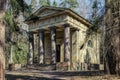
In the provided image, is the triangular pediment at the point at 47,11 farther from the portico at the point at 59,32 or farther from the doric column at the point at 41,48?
the doric column at the point at 41,48

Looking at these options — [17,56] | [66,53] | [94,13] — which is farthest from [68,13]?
[17,56]

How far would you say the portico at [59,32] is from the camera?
25.6 m

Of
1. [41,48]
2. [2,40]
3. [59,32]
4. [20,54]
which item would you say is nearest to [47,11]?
[59,32]

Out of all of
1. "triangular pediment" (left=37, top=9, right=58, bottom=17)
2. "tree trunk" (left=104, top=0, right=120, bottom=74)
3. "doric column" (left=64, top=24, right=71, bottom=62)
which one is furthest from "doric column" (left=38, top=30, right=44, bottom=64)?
"tree trunk" (left=104, top=0, right=120, bottom=74)

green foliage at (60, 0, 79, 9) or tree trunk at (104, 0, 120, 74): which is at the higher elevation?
green foliage at (60, 0, 79, 9)

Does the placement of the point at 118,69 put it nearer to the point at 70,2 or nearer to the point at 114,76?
the point at 114,76

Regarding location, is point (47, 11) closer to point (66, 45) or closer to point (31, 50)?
point (31, 50)

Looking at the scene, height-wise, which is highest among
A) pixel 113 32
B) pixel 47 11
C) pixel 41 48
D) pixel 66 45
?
pixel 47 11

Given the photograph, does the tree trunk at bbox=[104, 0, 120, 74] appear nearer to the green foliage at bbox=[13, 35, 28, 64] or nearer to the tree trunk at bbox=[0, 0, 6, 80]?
the tree trunk at bbox=[0, 0, 6, 80]

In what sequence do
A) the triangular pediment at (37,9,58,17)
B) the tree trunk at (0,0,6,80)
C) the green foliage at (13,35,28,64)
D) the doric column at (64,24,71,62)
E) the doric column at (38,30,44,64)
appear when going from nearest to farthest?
the tree trunk at (0,0,6,80) → the doric column at (64,24,71,62) → the triangular pediment at (37,9,58,17) → the doric column at (38,30,44,64) → the green foliage at (13,35,28,64)

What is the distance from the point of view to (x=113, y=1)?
38.5 feet

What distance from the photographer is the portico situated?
25.6 meters

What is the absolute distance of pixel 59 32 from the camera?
31.5 metres

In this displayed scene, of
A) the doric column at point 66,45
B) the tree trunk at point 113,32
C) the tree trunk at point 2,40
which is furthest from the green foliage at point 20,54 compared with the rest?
the tree trunk at point 2,40
